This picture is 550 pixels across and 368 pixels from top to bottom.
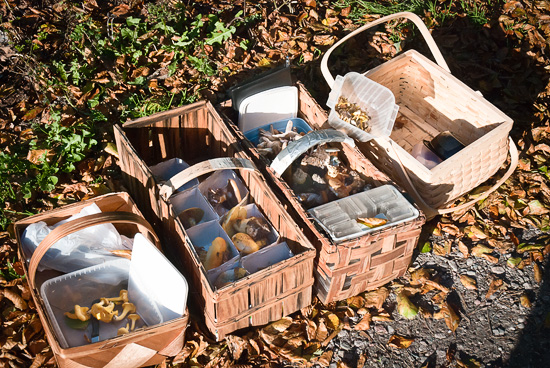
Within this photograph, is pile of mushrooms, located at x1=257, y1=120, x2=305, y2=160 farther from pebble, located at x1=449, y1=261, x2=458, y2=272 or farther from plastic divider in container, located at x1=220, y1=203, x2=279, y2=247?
pebble, located at x1=449, y1=261, x2=458, y2=272

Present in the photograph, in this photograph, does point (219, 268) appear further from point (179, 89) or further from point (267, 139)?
point (179, 89)

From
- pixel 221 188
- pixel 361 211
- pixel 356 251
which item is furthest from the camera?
pixel 221 188

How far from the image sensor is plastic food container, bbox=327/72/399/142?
273cm

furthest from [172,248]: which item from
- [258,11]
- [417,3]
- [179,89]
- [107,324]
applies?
[417,3]

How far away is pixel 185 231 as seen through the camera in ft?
7.46

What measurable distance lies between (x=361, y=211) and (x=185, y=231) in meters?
0.80

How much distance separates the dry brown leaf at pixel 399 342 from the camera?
238 cm

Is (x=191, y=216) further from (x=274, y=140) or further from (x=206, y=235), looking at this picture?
(x=274, y=140)

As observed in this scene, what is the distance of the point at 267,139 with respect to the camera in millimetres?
2785

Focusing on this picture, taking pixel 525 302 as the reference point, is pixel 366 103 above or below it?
above

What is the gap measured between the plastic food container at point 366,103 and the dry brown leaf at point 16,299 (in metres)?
1.77

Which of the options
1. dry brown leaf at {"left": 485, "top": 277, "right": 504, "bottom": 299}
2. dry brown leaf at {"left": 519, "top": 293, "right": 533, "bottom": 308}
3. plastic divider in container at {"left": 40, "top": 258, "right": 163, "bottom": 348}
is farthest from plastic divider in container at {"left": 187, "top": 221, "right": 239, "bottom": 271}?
dry brown leaf at {"left": 519, "top": 293, "right": 533, "bottom": 308}

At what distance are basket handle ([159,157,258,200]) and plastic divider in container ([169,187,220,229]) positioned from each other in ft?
0.70

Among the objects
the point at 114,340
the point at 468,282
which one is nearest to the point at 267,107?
the point at 468,282
